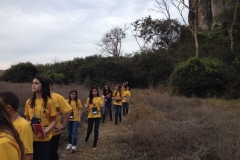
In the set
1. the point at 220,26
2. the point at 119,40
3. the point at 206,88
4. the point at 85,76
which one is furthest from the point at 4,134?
the point at 119,40

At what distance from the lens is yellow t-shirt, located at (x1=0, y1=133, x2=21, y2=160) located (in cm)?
185

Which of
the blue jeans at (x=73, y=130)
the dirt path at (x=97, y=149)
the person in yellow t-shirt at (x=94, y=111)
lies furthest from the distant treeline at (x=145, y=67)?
the blue jeans at (x=73, y=130)

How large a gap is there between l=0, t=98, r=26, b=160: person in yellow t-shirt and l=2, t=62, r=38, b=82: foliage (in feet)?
91.9

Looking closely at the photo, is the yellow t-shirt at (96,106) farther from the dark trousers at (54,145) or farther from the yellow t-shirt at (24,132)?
the yellow t-shirt at (24,132)

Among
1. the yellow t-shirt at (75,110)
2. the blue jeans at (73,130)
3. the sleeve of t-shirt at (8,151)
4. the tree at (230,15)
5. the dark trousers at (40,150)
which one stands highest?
the tree at (230,15)

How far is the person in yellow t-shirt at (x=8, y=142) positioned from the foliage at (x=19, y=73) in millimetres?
28013

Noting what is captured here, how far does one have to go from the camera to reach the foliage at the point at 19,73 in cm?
2838

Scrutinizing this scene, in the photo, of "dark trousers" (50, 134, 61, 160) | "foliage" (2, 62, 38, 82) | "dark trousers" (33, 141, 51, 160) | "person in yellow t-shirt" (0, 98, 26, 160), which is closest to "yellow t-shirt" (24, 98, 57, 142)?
"dark trousers" (33, 141, 51, 160)

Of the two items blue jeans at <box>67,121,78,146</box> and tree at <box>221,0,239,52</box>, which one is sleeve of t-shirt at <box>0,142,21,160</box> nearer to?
blue jeans at <box>67,121,78,146</box>

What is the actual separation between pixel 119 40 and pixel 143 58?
56.4 feet

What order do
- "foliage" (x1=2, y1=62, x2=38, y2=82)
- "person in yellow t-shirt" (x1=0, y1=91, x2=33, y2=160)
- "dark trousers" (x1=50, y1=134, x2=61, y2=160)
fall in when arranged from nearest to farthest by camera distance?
"person in yellow t-shirt" (x1=0, y1=91, x2=33, y2=160), "dark trousers" (x1=50, y1=134, x2=61, y2=160), "foliage" (x1=2, y1=62, x2=38, y2=82)

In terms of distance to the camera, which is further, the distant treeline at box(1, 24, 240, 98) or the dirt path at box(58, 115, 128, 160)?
the distant treeline at box(1, 24, 240, 98)

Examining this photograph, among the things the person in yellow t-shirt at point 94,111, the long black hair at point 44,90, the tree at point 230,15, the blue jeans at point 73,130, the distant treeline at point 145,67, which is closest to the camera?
the long black hair at point 44,90

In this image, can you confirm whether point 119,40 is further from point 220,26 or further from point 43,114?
point 43,114
